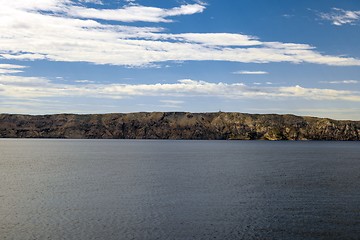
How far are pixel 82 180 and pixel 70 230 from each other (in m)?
40.0

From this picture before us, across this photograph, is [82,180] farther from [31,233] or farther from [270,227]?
[270,227]

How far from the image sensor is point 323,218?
159 feet

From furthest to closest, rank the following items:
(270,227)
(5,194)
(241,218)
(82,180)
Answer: (82,180)
(5,194)
(241,218)
(270,227)

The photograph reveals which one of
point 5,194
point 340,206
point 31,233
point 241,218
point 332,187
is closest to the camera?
point 31,233

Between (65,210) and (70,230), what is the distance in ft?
32.0

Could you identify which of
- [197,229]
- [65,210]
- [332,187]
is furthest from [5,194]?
[332,187]

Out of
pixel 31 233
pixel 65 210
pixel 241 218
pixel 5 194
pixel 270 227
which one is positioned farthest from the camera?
pixel 5 194

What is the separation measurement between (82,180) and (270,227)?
153 feet

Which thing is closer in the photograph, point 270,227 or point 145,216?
point 270,227

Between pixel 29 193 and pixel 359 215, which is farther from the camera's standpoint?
pixel 29 193

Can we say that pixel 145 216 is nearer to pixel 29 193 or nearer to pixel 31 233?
pixel 31 233

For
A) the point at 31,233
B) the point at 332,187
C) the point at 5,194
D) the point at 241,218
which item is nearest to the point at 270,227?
the point at 241,218

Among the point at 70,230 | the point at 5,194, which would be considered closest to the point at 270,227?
the point at 70,230

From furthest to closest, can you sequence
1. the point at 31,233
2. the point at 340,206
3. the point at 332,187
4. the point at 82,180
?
1. the point at 82,180
2. the point at 332,187
3. the point at 340,206
4. the point at 31,233
